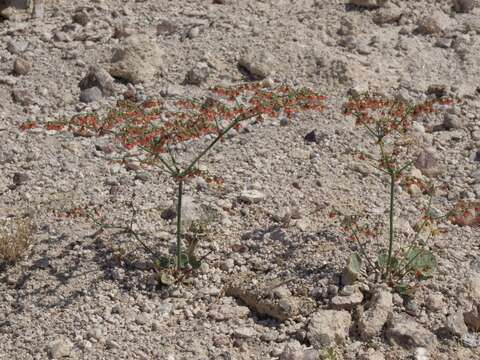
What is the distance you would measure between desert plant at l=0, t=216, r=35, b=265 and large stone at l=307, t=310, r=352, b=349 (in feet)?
7.80

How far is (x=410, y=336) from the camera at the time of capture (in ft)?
16.1

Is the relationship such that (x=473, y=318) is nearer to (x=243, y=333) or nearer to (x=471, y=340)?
(x=471, y=340)

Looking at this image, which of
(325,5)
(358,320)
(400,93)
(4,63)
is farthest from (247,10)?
(358,320)

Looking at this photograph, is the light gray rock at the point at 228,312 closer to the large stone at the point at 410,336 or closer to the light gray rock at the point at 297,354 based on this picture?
the light gray rock at the point at 297,354

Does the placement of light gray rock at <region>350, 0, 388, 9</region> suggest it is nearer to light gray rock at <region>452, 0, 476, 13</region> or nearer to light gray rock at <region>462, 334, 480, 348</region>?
light gray rock at <region>452, 0, 476, 13</region>

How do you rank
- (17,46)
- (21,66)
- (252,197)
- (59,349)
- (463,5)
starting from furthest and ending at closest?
1. (463,5)
2. (17,46)
3. (21,66)
4. (252,197)
5. (59,349)

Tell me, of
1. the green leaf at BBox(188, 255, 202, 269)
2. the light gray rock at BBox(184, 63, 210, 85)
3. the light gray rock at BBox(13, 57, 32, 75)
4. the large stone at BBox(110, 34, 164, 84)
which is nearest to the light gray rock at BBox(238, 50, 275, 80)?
the light gray rock at BBox(184, 63, 210, 85)

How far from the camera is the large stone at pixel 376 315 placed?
498 centimetres

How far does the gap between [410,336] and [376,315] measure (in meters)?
0.28

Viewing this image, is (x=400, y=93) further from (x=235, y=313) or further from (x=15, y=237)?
(x=15, y=237)

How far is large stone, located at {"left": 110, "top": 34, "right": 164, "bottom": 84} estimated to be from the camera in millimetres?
7926

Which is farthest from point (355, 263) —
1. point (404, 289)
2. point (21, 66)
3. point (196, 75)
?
point (21, 66)

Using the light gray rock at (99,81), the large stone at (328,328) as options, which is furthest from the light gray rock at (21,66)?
the large stone at (328,328)

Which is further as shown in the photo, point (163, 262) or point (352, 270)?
point (163, 262)
